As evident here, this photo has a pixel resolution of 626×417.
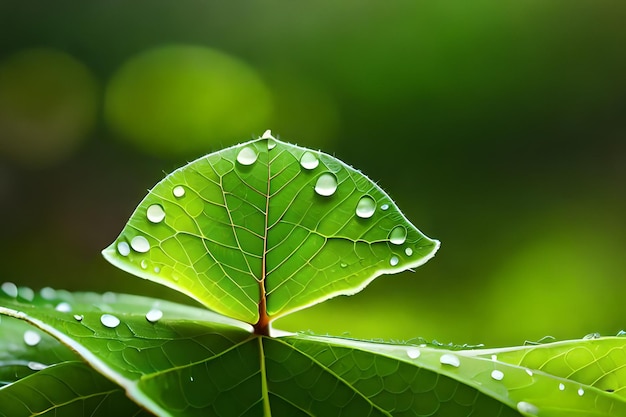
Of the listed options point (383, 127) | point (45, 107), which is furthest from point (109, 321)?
point (45, 107)

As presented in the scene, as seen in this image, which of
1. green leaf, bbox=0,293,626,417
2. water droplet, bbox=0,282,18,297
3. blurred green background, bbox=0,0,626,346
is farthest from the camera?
blurred green background, bbox=0,0,626,346

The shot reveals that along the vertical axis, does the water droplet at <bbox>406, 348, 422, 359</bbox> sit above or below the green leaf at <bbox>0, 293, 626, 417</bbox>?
above

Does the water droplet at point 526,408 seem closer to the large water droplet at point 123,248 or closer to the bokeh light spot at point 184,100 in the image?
the large water droplet at point 123,248

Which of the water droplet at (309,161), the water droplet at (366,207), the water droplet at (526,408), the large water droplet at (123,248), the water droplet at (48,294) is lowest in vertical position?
the water droplet at (526,408)

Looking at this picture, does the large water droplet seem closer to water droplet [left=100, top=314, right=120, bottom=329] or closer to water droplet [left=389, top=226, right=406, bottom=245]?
water droplet [left=100, top=314, right=120, bottom=329]

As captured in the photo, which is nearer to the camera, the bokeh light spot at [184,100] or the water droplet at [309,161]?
the water droplet at [309,161]

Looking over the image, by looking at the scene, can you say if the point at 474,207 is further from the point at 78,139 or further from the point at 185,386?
the point at 185,386

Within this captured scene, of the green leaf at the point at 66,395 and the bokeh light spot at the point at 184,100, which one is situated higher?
the bokeh light spot at the point at 184,100

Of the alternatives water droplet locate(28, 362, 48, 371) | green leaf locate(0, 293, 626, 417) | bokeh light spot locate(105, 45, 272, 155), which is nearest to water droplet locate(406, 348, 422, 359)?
green leaf locate(0, 293, 626, 417)

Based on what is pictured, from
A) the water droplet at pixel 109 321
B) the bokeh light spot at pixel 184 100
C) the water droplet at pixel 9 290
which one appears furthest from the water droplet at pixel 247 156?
the bokeh light spot at pixel 184 100
